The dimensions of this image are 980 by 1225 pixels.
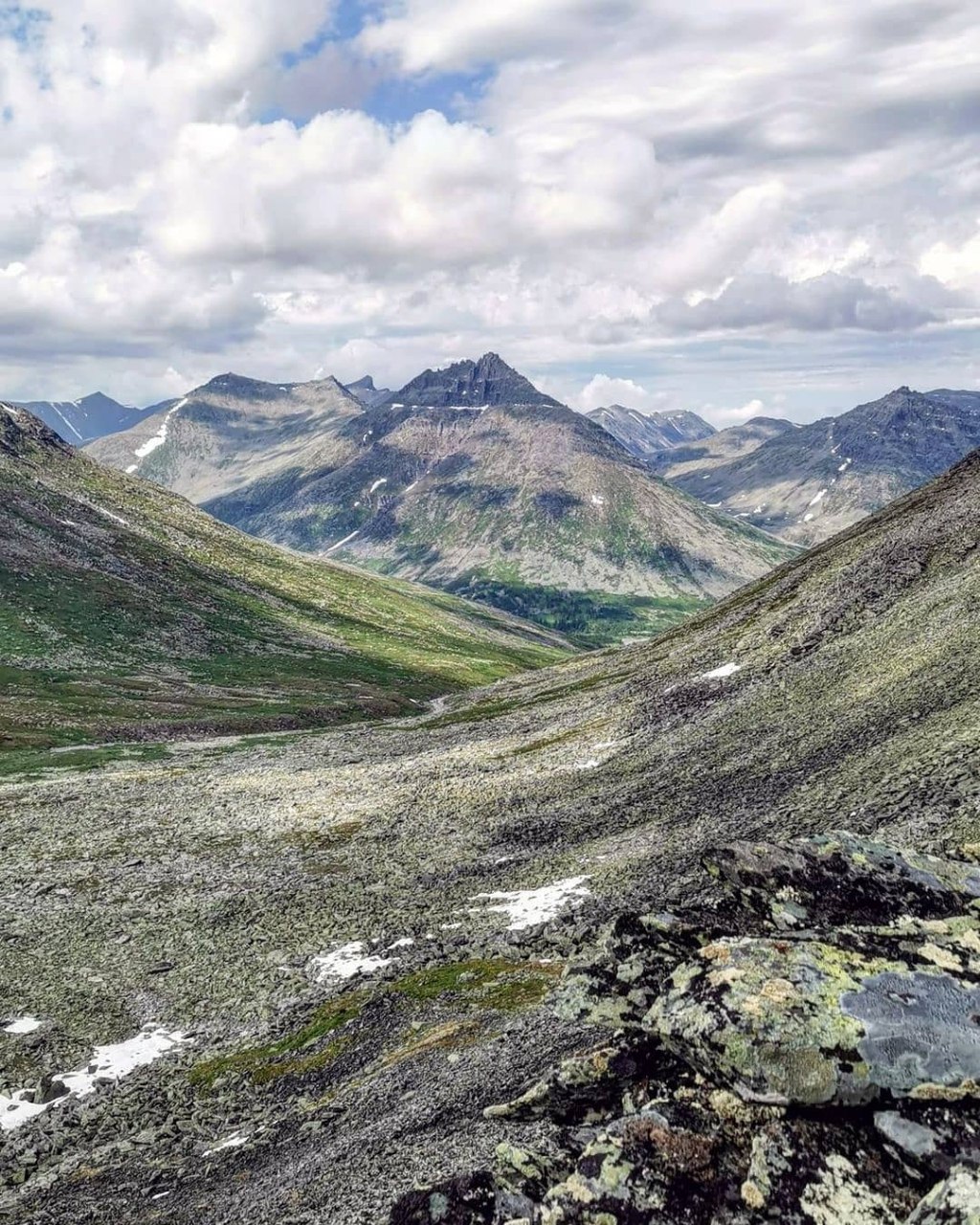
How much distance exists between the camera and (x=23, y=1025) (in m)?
37.9

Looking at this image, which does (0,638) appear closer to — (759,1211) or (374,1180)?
(374,1180)

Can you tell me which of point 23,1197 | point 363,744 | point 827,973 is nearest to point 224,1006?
point 23,1197

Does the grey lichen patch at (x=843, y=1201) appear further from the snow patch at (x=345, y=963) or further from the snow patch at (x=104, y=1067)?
the snow patch at (x=104, y=1067)

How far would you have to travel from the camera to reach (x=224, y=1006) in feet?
126

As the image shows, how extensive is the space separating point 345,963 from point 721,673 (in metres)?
50.0

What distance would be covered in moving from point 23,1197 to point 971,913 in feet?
96.4

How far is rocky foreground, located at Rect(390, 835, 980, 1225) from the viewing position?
15773 millimetres

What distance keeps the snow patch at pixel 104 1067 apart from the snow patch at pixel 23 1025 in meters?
3.81

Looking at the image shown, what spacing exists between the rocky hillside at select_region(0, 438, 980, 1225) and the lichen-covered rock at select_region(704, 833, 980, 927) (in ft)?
0.32

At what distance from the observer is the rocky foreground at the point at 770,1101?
51.8ft

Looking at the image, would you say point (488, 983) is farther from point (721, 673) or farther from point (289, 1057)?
point (721, 673)

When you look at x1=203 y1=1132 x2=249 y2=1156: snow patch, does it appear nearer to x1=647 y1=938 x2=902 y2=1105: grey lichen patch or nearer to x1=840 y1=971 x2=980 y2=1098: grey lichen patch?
x1=647 y1=938 x2=902 y2=1105: grey lichen patch

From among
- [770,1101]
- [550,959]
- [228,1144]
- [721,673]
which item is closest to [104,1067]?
[228,1144]

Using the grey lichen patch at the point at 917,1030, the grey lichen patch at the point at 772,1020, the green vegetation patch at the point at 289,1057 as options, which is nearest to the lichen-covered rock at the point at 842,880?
the grey lichen patch at the point at 772,1020
